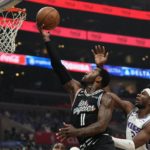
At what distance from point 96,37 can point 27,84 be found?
7416 millimetres

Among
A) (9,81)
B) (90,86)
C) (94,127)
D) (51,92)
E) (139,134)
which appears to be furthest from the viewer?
(51,92)

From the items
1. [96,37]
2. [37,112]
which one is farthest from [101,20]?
[37,112]

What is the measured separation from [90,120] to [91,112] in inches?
2.8

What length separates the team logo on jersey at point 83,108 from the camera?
4344 mm

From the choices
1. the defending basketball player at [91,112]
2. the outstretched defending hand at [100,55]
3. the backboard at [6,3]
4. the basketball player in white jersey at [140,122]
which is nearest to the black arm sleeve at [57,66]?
the defending basketball player at [91,112]

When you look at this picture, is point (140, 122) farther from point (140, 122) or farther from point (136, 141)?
point (136, 141)

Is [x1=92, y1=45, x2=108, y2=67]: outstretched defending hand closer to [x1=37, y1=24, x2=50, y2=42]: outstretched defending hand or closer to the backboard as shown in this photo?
[x1=37, y1=24, x2=50, y2=42]: outstretched defending hand

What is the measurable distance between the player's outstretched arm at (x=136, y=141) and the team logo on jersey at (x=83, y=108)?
548 millimetres

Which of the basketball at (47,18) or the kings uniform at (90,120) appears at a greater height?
the basketball at (47,18)

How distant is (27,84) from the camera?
98.7 feet

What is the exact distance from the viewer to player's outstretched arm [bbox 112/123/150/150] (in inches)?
189

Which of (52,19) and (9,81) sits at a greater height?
(52,19)

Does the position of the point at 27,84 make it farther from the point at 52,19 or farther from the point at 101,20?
the point at 52,19

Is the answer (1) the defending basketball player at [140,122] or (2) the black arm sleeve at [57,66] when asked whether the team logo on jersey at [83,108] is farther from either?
(1) the defending basketball player at [140,122]
